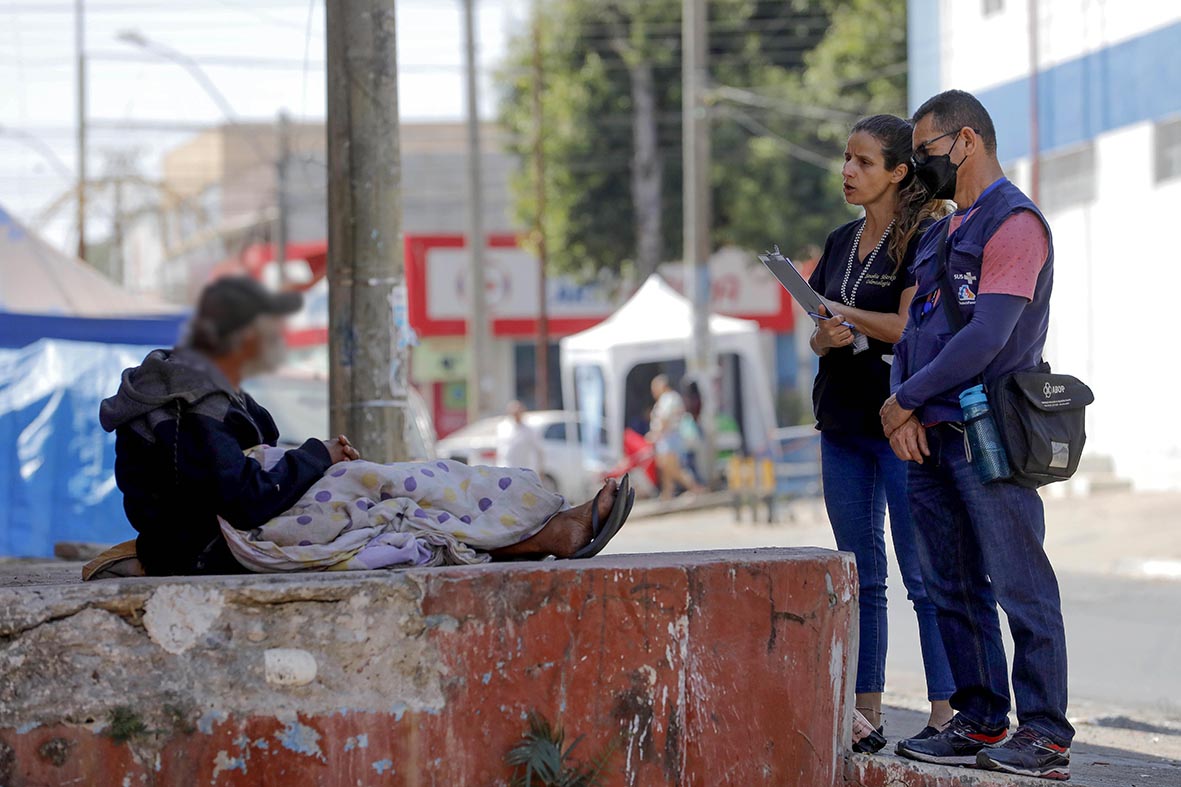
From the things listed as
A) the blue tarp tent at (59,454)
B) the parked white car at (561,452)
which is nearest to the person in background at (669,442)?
the parked white car at (561,452)

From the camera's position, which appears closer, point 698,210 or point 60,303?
point 60,303

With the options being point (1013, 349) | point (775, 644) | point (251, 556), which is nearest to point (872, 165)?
point (1013, 349)

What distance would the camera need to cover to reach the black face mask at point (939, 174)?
3.80 meters

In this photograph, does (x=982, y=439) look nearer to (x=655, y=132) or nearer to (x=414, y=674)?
(x=414, y=674)

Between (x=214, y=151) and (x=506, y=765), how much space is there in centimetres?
5122

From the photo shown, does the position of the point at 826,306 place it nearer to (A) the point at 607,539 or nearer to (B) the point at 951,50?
(A) the point at 607,539

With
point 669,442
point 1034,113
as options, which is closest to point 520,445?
point 669,442

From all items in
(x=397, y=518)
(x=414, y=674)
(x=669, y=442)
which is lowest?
(x=669, y=442)

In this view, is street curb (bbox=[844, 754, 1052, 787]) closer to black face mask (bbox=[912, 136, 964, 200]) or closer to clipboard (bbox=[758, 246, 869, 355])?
clipboard (bbox=[758, 246, 869, 355])

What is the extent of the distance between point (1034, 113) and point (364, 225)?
45.3 feet

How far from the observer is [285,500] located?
3750 millimetres

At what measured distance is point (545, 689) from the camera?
351 cm

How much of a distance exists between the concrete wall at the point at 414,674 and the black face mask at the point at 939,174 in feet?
3.43

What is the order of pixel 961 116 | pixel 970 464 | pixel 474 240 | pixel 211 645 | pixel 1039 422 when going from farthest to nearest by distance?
pixel 474 240, pixel 961 116, pixel 970 464, pixel 1039 422, pixel 211 645
